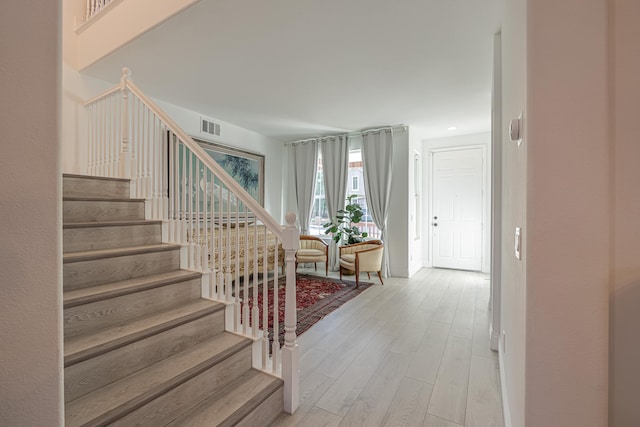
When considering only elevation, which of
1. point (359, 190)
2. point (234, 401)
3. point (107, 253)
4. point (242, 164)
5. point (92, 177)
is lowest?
point (234, 401)

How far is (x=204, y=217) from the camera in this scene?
2057mm

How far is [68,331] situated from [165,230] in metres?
1.02

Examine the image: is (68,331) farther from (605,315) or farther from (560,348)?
A: (605,315)

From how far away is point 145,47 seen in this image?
261cm

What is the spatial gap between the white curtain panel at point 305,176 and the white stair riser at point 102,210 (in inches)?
138

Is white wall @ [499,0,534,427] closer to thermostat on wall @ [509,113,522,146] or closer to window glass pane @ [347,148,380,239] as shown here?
A: thermostat on wall @ [509,113,522,146]

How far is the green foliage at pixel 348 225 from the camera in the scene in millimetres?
5078

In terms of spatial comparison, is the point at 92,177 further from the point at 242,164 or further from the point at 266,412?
the point at 242,164

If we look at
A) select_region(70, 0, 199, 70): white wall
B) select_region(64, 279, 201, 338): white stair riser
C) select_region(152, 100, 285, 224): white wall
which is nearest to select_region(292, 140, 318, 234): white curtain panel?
select_region(152, 100, 285, 224): white wall

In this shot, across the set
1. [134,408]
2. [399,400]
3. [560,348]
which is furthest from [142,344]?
[560,348]

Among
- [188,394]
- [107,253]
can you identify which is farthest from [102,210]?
[188,394]

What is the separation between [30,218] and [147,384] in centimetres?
116

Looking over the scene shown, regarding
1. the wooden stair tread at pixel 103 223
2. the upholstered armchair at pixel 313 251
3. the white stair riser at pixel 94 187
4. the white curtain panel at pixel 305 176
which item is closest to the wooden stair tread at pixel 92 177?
the white stair riser at pixel 94 187

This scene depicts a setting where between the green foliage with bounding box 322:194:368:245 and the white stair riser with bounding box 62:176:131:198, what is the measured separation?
10.7ft
